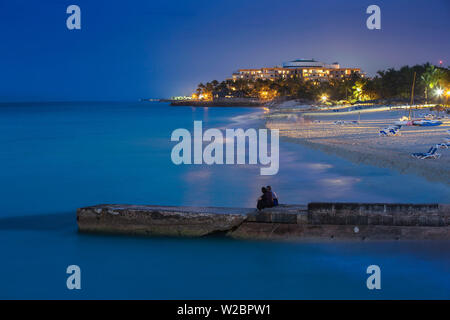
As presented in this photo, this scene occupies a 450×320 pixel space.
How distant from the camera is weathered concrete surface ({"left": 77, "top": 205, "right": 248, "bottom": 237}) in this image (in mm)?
9188

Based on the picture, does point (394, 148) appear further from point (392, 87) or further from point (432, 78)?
point (392, 87)

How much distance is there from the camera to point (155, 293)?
7785 millimetres

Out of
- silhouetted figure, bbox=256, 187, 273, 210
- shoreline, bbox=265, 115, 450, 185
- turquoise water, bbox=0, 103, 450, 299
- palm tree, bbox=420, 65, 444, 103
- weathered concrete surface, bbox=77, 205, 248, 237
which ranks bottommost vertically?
turquoise water, bbox=0, 103, 450, 299

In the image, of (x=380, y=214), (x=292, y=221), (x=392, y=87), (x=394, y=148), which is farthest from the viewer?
(x=392, y=87)

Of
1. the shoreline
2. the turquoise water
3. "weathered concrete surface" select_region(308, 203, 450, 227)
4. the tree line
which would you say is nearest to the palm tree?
the tree line

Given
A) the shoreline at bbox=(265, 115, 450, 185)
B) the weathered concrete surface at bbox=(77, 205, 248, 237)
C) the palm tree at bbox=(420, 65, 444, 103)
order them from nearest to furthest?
the weathered concrete surface at bbox=(77, 205, 248, 237) → the shoreline at bbox=(265, 115, 450, 185) → the palm tree at bbox=(420, 65, 444, 103)

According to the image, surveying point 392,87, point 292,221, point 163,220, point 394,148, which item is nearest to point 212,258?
point 163,220

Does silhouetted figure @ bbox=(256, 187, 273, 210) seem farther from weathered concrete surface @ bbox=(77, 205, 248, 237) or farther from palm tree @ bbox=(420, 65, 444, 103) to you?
palm tree @ bbox=(420, 65, 444, 103)

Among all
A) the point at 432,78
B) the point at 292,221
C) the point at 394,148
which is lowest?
the point at 292,221

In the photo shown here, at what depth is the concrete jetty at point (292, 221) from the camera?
28.7 feet

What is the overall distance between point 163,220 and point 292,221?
244 centimetres

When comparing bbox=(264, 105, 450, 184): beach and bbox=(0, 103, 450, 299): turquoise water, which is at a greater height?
bbox=(264, 105, 450, 184): beach

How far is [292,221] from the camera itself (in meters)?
9.04

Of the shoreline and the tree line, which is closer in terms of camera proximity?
the shoreline
